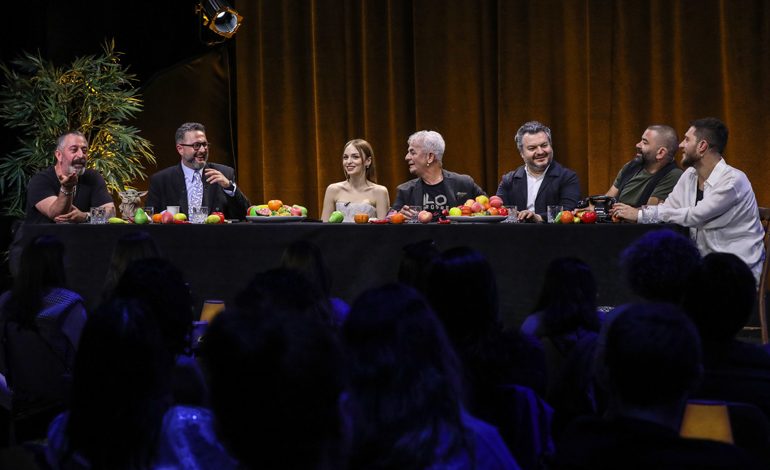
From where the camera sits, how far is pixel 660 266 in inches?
104

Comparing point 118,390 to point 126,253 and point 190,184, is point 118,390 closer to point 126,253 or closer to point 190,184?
point 126,253

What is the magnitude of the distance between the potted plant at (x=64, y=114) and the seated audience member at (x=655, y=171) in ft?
12.0

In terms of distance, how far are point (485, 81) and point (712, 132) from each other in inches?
110

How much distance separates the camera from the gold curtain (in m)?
6.80

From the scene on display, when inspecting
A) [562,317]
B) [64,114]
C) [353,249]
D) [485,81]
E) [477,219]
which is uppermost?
[485,81]

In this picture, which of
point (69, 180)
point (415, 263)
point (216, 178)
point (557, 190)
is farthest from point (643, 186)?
point (69, 180)

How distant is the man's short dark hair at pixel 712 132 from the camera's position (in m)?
4.80

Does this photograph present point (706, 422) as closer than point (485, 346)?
Yes

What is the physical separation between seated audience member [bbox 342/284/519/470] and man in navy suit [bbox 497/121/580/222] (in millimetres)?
4090

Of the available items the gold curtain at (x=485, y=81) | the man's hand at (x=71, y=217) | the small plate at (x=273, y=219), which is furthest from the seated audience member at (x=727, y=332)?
the gold curtain at (x=485, y=81)

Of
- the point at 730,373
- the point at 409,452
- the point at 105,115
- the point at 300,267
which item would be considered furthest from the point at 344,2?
the point at 409,452

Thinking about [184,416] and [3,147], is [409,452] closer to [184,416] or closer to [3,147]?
[184,416]

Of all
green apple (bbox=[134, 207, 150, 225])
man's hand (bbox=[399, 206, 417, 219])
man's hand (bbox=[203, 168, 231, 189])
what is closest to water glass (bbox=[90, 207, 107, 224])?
green apple (bbox=[134, 207, 150, 225])

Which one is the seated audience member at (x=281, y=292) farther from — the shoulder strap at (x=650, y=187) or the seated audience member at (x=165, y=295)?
the shoulder strap at (x=650, y=187)
